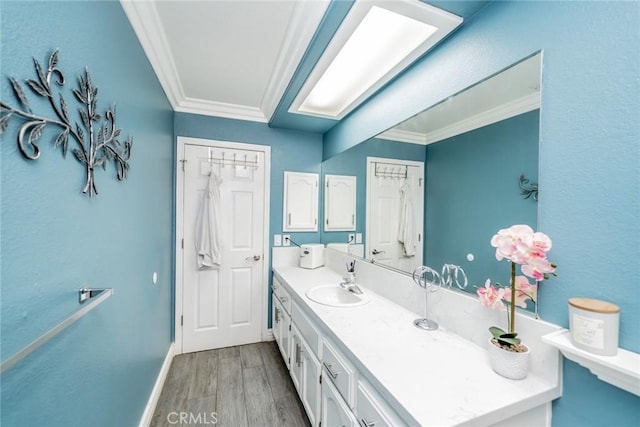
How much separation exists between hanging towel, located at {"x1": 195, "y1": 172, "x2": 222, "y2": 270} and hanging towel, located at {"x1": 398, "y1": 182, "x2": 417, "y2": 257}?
172 cm

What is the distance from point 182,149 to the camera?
8.09 feet

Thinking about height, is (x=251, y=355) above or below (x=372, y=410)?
below

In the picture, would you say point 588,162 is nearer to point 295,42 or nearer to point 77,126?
point 295,42

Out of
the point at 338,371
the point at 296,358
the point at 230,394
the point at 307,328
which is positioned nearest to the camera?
the point at 338,371

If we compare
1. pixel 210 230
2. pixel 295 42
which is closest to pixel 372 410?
pixel 295 42

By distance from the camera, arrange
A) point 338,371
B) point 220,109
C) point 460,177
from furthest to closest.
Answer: point 220,109
point 460,177
point 338,371

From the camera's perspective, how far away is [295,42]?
154 centimetres

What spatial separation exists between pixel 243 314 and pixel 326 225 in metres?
1.29

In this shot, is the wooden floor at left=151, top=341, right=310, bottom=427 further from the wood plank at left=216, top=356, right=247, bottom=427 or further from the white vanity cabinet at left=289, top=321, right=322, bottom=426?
the white vanity cabinet at left=289, top=321, right=322, bottom=426

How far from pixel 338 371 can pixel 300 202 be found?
6.29ft

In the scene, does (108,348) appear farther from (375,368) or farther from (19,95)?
(375,368)

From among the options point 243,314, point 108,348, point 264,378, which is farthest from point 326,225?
point 108,348

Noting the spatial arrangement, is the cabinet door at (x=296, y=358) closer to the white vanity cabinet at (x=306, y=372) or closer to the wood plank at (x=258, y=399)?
the white vanity cabinet at (x=306, y=372)

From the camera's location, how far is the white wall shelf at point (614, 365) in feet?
2.08
